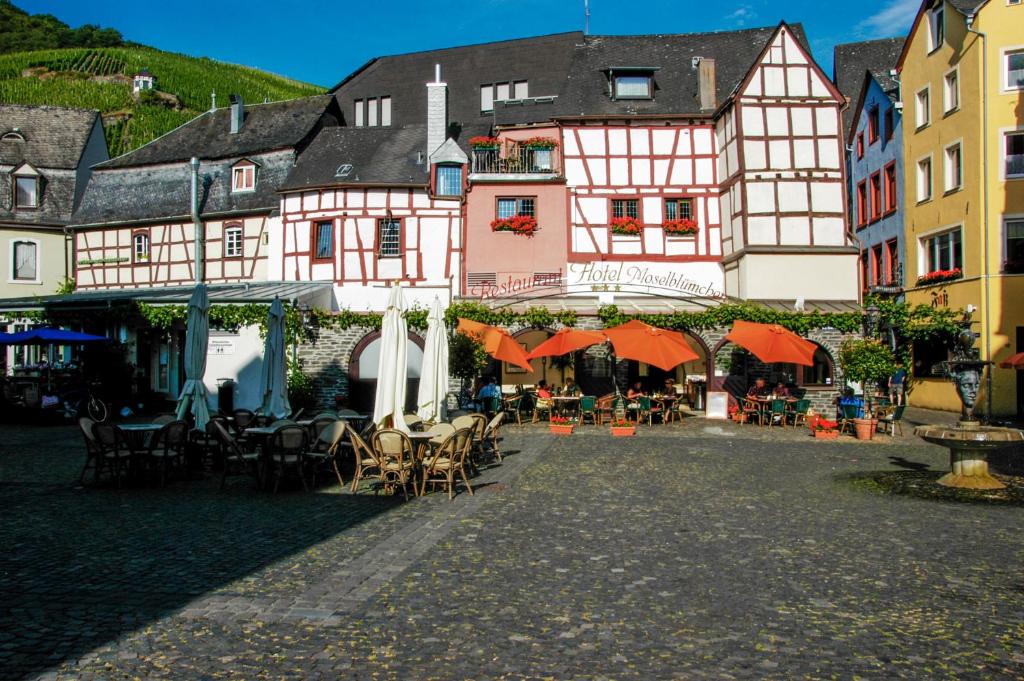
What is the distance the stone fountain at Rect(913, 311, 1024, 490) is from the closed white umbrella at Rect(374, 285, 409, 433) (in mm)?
6549

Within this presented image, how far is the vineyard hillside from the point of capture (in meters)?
59.0

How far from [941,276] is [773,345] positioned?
8944mm

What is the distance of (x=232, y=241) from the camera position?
31047 millimetres

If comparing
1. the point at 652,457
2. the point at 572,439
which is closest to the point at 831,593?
the point at 652,457

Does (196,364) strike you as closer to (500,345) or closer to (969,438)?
(500,345)

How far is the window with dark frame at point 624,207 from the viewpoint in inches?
1112

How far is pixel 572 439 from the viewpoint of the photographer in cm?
1733

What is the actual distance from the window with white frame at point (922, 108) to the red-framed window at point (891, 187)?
232cm

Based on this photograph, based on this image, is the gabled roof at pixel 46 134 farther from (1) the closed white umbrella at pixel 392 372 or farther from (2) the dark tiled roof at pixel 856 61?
(2) the dark tiled roof at pixel 856 61

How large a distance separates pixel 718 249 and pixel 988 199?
24.7 ft

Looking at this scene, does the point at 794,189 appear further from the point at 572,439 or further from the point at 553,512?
the point at 553,512

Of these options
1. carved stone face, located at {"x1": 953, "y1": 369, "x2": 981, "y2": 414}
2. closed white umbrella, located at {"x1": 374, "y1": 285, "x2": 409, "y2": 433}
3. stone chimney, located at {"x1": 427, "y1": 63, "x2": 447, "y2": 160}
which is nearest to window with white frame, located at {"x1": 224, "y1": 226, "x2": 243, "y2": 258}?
stone chimney, located at {"x1": 427, "y1": 63, "x2": 447, "y2": 160}

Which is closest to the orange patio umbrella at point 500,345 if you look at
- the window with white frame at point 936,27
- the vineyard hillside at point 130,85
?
the window with white frame at point 936,27

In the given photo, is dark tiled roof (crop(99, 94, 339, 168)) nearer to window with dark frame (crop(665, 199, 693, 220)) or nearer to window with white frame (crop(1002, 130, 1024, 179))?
window with dark frame (crop(665, 199, 693, 220))
